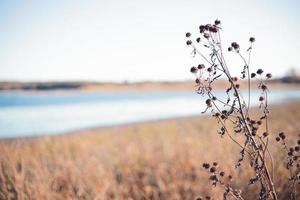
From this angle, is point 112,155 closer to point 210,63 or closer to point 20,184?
point 20,184

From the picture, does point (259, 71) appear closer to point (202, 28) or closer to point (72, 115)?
point (202, 28)

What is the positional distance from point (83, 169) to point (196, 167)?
203 centimetres

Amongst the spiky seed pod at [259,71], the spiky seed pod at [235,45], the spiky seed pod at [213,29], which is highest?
the spiky seed pod at [213,29]

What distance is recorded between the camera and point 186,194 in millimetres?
6031

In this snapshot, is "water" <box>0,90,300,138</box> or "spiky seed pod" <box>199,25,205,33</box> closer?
"spiky seed pod" <box>199,25,205,33</box>

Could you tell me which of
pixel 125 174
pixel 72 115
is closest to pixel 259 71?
pixel 125 174

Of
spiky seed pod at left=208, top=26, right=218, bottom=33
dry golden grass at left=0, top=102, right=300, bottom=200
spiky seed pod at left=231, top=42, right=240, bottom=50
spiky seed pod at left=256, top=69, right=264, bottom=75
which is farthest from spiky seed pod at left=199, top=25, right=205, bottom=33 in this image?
dry golden grass at left=0, top=102, right=300, bottom=200

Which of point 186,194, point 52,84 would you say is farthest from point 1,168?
point 52,84

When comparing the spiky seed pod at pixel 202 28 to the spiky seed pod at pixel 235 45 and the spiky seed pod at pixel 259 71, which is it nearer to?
the spiky seed pod at pixel 235 45

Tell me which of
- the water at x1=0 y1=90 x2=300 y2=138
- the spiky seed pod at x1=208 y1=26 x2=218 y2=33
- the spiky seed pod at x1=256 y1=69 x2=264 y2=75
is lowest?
the water at x1=0 y1=90 x2=300 y2=138

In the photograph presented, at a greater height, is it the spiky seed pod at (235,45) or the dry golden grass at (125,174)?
the spiky seed pod at (235,45)

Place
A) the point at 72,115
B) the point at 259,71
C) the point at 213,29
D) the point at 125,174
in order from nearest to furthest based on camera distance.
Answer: the point at 213,29 → the point at 259,71 → the point at 125,174 → the point at 72,115

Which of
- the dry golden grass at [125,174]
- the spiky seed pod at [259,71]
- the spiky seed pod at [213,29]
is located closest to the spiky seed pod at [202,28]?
the spiky seed pod at [213,29]

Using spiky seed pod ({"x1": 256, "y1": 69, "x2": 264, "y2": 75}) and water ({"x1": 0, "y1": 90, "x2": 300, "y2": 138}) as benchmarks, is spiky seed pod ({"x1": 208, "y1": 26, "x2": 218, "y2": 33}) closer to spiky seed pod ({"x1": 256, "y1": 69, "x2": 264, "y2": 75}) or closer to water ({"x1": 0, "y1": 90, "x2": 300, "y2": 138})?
spiky seed pod ({"x1": 256, "y1": 69, "x2": 264, "y2": 75})
